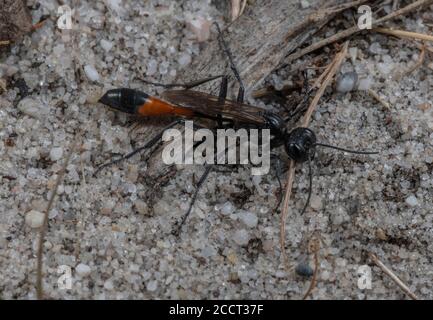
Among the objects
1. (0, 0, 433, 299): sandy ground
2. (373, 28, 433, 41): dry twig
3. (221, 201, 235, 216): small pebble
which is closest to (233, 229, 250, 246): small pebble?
(0, 0, 433, 299): sandy ground

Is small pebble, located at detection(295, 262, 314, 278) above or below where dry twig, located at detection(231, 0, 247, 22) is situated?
below

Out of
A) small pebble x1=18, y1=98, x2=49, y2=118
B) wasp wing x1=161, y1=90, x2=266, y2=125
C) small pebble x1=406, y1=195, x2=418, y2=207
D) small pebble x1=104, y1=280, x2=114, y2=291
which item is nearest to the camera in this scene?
small pebble x1=104, y1=280, x2=114, y2=291

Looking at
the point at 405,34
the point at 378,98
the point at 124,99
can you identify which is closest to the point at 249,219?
the point at 124,99

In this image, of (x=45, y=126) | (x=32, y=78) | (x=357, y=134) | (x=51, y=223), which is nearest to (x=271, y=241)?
(x=357, y=134)

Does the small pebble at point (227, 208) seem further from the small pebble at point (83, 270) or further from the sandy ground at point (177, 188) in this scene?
the small pebble at point (83, 270)

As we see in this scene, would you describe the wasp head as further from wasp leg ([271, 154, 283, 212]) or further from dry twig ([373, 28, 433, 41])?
dry twig ([373, 28, 433, 41])

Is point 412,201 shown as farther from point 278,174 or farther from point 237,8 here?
point 237,8
